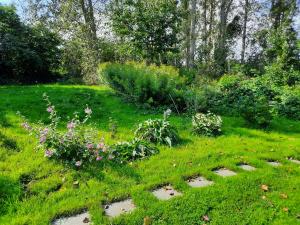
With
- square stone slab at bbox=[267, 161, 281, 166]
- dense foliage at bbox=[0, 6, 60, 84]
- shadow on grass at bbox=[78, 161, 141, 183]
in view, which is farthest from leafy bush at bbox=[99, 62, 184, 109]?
dense foliage at bbox=[0, 6, 60, 84]

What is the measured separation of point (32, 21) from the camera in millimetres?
18734

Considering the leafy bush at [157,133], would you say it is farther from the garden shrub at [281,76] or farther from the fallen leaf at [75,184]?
the garden shrub at [281,76]

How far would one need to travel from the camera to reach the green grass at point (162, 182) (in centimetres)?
307

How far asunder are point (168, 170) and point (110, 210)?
1.25 metres

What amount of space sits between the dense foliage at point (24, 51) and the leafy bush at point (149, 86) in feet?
19.3

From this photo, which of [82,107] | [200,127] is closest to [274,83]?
[200,127]

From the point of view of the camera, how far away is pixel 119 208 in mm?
3164

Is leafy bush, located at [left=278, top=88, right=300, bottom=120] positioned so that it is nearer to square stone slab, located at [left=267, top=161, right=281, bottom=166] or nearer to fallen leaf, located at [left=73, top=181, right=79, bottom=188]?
square stone slab, located at [left=267, top=161, right=281, bottom=166]

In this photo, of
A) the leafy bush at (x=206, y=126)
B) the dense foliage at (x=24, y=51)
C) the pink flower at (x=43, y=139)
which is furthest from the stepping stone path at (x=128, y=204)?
the dense foliage at (x=24, y=51)

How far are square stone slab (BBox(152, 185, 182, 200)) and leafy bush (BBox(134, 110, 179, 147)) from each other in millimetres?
1457

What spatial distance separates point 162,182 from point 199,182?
525mm

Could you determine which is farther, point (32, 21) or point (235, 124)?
point (32, 21)

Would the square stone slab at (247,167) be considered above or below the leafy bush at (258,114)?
below

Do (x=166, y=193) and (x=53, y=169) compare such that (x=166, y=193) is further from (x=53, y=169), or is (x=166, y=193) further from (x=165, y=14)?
(x=165, y=14)
